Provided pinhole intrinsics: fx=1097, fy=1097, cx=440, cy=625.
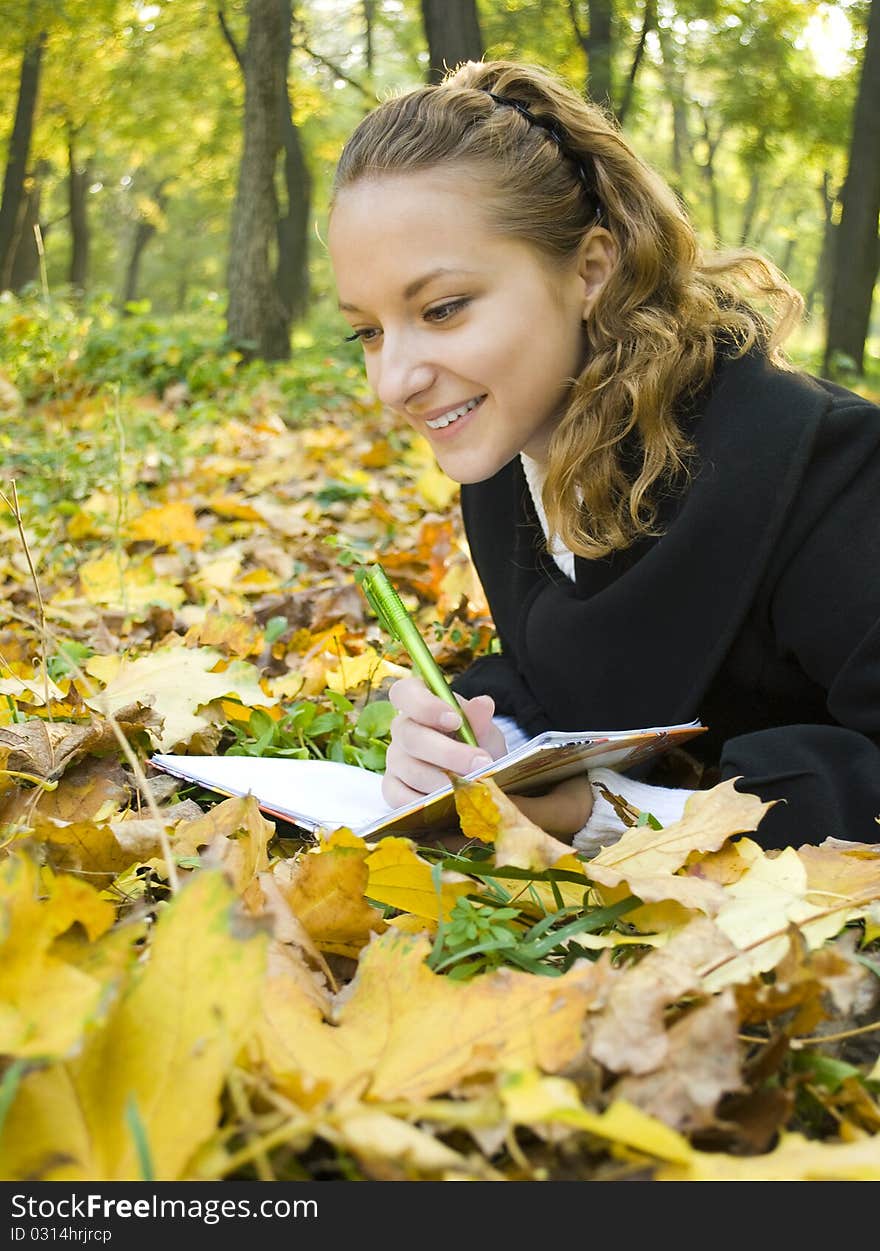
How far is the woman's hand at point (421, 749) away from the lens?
154cm

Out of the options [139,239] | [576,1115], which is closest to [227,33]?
[576,1115]

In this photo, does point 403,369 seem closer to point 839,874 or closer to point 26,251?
point 839,874

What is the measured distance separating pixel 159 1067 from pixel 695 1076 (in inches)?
13.9

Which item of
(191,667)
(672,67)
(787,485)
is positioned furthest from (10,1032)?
(672,67)

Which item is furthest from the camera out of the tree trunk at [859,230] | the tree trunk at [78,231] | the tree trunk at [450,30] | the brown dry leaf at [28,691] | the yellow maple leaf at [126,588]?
the tree trunk at [78,231]

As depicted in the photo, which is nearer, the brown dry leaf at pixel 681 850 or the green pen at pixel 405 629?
the brown dry leaf at pixel 681 850

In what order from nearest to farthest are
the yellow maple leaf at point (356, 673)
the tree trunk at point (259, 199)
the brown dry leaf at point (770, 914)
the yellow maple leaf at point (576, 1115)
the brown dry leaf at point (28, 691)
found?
the yellow maple leaf at point (576, 1115) < the brown dry leaf at point (770, 914) < the brown dry leaf at point (28, 691) < the yellow maple leaf at point (356, 673) < the tree trunk at point (259, 199)

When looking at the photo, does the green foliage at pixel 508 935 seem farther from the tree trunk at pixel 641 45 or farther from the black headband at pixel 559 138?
the tree trunk at pixel 641 45

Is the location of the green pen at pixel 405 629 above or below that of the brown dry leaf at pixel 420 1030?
below

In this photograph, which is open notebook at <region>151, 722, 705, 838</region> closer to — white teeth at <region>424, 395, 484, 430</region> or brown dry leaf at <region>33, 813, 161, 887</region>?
brown dry leaf at <region>33, 813, 161, 887</region>

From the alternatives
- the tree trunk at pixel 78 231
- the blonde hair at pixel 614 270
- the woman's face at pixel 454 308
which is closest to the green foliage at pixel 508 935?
the blonde hair at pixel 614 270

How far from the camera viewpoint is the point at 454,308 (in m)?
1.86

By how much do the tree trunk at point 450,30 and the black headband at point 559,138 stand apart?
5.77 m

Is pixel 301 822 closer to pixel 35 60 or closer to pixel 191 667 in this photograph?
pixel 191 667
